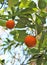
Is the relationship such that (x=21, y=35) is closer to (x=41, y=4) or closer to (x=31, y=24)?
(x=31, y=24)

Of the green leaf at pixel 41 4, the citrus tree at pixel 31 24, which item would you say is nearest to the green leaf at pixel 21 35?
the citrus tree at pixel 31 24

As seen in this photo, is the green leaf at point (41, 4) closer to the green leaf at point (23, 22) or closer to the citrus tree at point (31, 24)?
the citrus tree at point (31, 24)

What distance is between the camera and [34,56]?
72 centimetres

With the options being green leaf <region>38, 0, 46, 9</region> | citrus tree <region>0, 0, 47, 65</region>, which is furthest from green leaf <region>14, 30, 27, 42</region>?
green leaf <region>38, 0, 46, 9</region>

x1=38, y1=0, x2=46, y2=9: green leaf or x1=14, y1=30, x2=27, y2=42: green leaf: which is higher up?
x1=38, y1=0, x2=46, y2=9: green leaf

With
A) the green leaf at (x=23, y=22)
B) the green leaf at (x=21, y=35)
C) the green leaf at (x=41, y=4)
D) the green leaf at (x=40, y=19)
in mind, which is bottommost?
the green leaf at (x=21, y=35)

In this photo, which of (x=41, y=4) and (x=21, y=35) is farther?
(x=21, y=35)

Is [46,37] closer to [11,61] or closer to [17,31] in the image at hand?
Result: [17,31]

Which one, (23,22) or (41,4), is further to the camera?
(23,22)

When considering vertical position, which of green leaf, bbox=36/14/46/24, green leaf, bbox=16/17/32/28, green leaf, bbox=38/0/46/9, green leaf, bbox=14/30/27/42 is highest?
green leaf, bbox=16/17/32/28

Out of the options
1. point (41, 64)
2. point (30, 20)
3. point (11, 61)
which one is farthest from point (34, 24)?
point (11, 61)

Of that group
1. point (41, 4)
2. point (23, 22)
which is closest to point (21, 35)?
point (23, 22)

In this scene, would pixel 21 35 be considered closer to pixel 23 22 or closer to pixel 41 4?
pixel 23 22

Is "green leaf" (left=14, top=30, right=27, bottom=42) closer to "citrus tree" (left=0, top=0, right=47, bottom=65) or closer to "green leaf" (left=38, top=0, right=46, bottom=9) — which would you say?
"citrus tree" (left=0, top=0, right=47, bottom=65)
